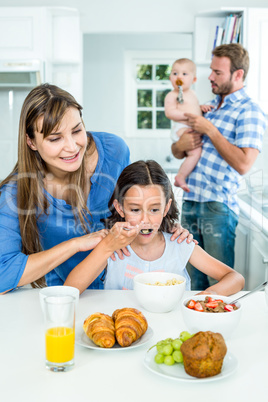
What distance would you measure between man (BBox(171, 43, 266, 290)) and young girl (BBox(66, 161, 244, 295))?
867 mm

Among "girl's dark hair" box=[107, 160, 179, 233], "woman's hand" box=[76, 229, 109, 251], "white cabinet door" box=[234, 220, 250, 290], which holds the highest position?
"girl's dark hair" box=[107, 160, 179, 233]

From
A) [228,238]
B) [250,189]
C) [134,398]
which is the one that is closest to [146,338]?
[134,398]

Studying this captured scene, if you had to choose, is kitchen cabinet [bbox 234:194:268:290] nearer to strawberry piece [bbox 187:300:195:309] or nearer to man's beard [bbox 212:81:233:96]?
man's beard [bbox 212:81:233:96]

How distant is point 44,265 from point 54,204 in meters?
0.29

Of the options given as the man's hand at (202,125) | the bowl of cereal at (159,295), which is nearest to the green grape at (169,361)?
the bowl of cereal at (159,295)

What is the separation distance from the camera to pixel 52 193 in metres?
1.58

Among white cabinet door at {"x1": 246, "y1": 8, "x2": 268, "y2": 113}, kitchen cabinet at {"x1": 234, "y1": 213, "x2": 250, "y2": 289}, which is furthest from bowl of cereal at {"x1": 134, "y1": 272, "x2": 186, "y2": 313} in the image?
white cabinet door at {"x1": 246, "y1": 8, "x2": 268, "y2": 113}

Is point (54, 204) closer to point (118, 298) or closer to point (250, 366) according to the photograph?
point (118, 298)

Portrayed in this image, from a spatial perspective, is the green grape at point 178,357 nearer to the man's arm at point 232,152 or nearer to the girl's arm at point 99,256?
the girl's arm at point 99,256

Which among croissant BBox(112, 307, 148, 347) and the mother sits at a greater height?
the mother

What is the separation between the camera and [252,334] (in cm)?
102

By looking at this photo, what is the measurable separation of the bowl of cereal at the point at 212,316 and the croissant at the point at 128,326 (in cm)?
9

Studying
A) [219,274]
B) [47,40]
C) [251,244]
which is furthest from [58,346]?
[47,40]

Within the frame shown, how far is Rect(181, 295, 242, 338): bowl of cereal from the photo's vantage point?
0.93 metres
